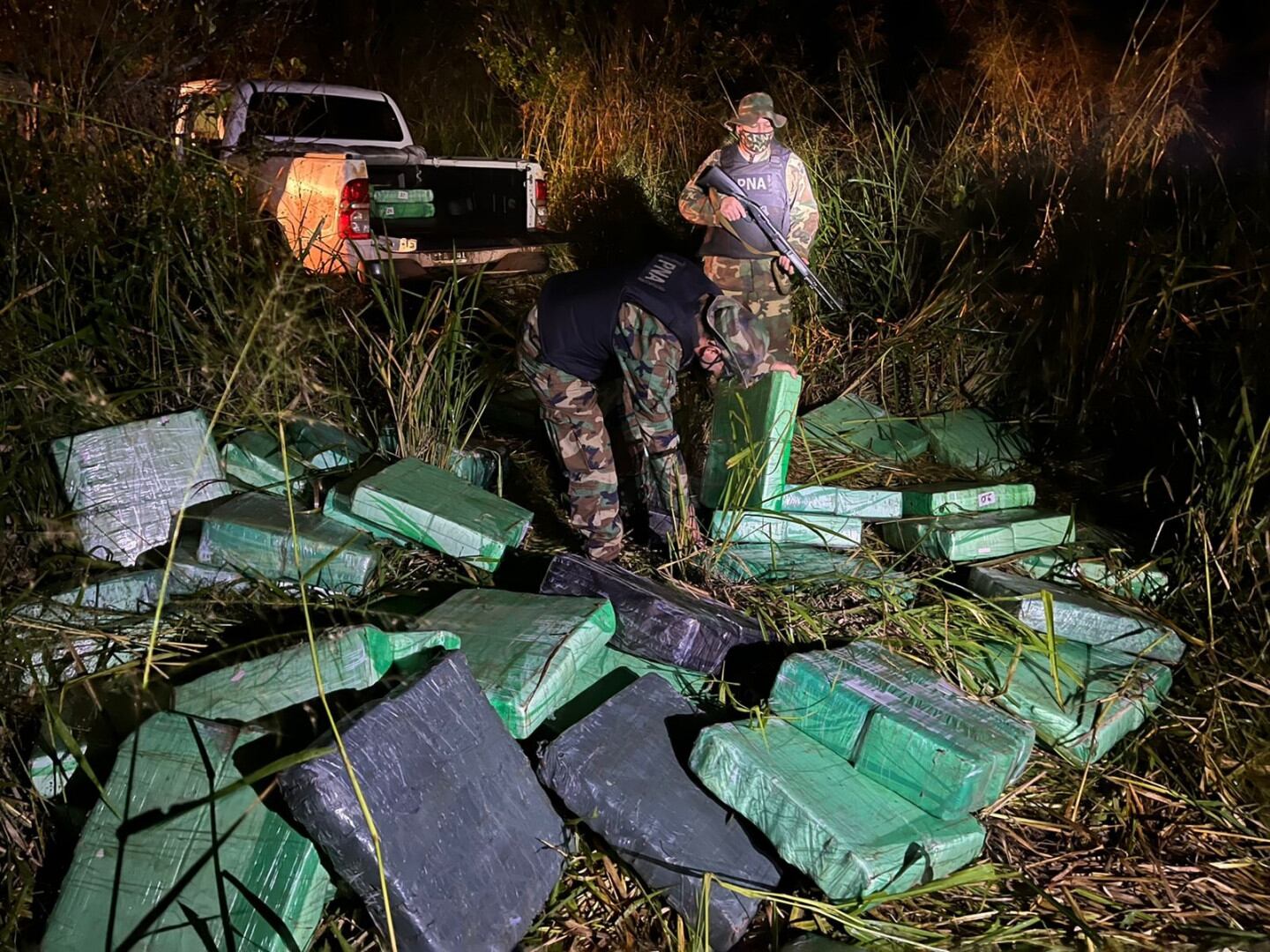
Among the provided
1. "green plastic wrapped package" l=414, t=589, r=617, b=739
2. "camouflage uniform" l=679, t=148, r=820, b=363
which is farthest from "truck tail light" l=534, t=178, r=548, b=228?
"green plastic wrapped package" l=414, t=589, r=617, b=739

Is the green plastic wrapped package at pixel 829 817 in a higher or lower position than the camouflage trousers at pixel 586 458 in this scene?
lower

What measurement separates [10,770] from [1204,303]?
12.6 ft

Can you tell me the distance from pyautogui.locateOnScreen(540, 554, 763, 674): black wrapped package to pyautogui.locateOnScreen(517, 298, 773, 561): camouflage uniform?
53 centimetres

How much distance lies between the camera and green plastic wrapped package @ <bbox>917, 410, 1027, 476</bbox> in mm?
4195

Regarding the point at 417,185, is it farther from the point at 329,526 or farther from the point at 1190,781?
the point at 1190,781

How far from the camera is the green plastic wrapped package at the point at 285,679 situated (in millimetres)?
2221

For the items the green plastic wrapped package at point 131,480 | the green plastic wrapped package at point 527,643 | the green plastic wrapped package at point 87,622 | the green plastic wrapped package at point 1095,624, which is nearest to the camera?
the green plastic wrapped package at point 527,643

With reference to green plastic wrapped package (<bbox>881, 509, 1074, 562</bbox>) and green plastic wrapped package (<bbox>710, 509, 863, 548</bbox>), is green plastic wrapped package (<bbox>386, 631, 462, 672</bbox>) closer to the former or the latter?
green plastic wrapped package (<bbox>710, 509, 863, 548</bbox>)

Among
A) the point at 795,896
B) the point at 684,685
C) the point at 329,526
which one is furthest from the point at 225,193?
the point at 795,896

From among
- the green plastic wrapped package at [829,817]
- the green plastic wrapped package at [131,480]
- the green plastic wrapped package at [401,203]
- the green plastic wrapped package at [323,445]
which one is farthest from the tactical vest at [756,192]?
the green plastic wrapped package at [829,817]

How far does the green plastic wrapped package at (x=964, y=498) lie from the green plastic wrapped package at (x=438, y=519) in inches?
52.2

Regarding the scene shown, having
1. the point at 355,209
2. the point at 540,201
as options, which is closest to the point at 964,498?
the point at 355,209

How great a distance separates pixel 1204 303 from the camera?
3.45m

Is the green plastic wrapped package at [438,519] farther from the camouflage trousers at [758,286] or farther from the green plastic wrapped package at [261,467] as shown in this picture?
the camouflage trousers at [758,286]
